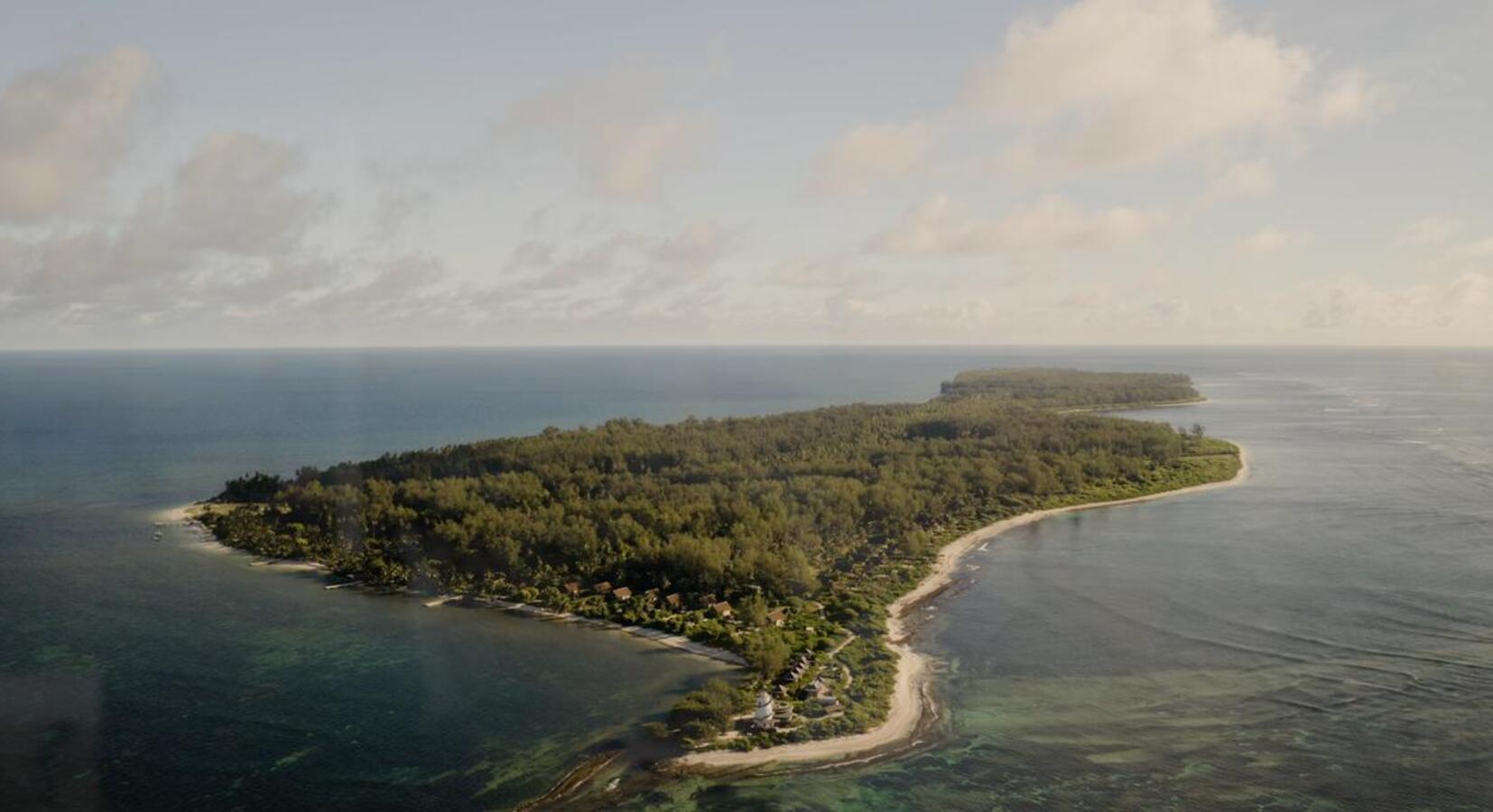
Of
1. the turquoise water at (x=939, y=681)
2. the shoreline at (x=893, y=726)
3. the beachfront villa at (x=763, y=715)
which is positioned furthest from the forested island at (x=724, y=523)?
the turquoise water at (x=939, y=681)

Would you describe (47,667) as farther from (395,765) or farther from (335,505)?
(335,505)

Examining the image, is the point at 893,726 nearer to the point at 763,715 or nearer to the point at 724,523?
the point at 763,715

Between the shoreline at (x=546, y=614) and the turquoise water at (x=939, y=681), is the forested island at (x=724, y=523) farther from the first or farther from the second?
the turquoise water at (x=939, y=681)

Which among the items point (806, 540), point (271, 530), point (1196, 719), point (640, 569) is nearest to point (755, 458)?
point (806, 540)

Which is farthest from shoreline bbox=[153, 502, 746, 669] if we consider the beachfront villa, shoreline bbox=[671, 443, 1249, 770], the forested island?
shoreline bbox=[671, 443, 1249, 770]

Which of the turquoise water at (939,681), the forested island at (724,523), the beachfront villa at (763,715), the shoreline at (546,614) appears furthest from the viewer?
the shoreline at (546,614)
